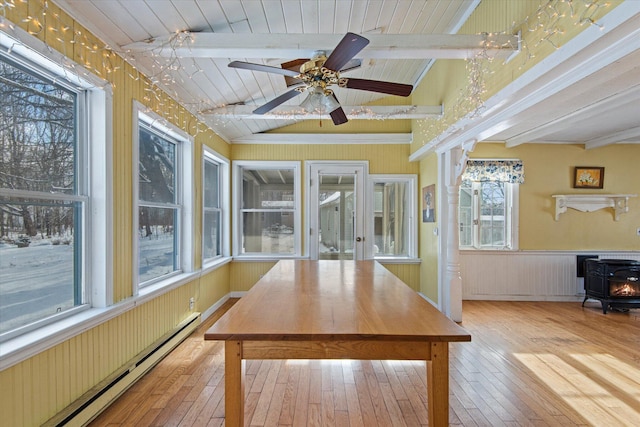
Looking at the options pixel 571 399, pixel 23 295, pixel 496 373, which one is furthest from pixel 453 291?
pixel 23 295

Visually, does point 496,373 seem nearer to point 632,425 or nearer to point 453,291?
point 632,425

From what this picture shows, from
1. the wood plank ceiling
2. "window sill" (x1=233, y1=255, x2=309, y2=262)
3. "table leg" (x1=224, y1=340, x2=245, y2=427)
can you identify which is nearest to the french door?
"window sill" (x1=233, y1=255, x2=309, y2=262)

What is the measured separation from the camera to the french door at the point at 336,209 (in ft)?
16.3

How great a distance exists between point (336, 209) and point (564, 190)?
3.43 m

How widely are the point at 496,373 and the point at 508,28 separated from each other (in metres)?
2.62

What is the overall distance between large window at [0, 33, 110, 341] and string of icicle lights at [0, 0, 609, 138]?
139 mm

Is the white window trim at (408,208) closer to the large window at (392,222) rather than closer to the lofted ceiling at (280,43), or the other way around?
the large window at (392,222)

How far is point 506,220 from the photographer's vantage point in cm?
483

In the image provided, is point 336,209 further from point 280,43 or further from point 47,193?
point 47,193

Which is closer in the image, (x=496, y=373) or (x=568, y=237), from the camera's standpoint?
(x=496, y=373)

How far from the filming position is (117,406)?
6.82ft

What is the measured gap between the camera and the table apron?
130 centimetres

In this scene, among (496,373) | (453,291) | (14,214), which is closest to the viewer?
(14,214)

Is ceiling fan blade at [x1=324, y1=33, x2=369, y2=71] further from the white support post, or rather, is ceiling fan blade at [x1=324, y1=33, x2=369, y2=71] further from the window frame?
the window frame
